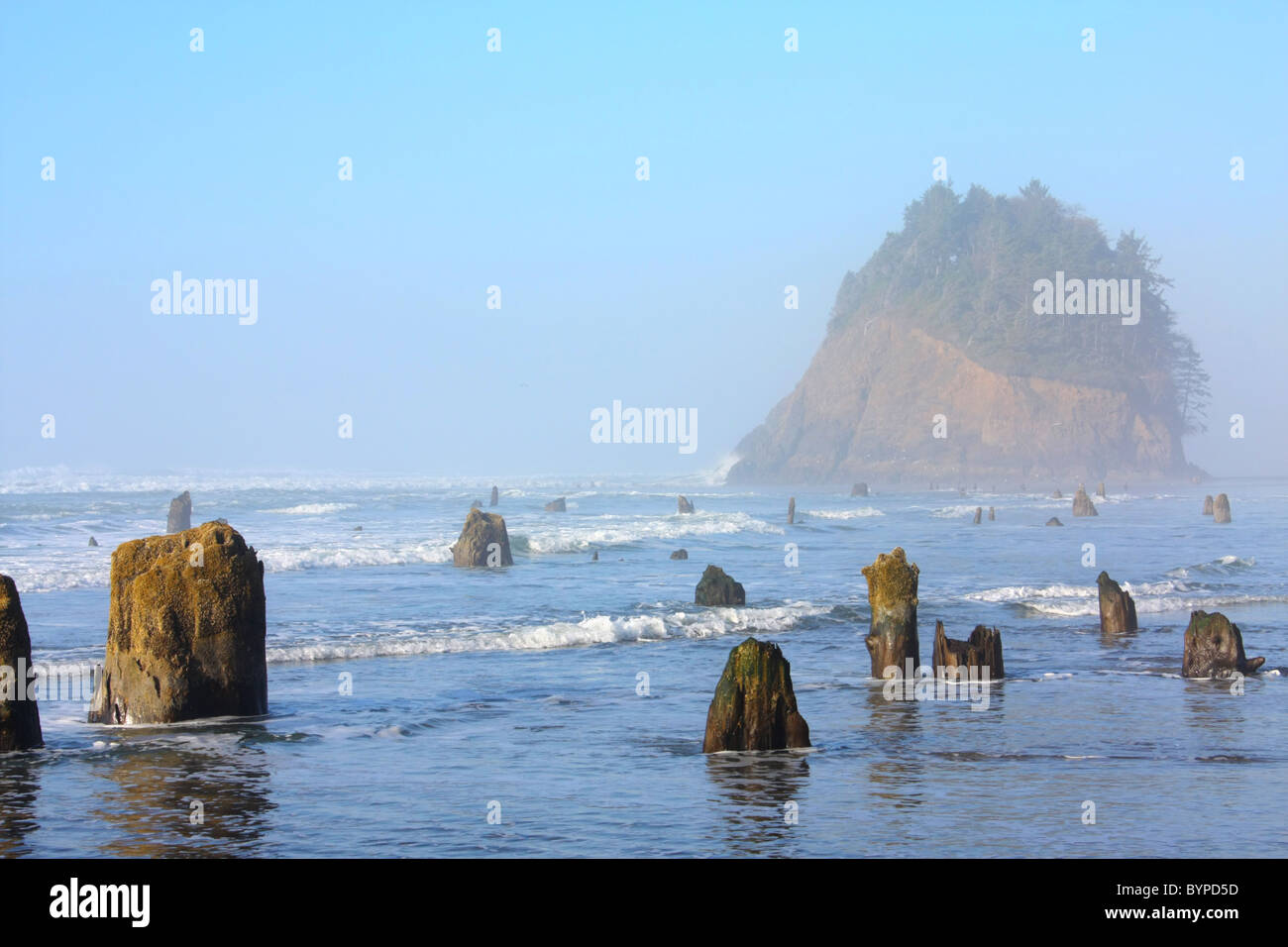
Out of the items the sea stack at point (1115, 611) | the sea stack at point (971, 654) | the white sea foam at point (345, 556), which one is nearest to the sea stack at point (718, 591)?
the sea stack at point (1115, 611)

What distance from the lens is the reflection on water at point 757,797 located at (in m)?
9.48

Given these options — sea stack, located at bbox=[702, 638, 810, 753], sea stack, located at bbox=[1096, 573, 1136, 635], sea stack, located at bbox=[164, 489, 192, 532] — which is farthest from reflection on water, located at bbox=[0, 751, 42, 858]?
sea stack, located at bbox=[164, 489, 192, 532]

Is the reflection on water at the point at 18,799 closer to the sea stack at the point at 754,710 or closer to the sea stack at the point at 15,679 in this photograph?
the sea stack at the point at 15,679

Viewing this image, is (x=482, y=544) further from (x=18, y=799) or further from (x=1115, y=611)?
(x=18, y=799)

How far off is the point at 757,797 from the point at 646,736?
3.38 metres

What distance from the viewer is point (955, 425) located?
14175 centimetres

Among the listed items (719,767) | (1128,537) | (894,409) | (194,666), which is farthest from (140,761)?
(894,409)

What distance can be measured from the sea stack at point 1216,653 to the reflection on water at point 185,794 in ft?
42.4

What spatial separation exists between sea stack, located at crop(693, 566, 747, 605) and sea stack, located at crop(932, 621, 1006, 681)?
1041 centimetres

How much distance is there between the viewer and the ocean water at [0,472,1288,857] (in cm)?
978

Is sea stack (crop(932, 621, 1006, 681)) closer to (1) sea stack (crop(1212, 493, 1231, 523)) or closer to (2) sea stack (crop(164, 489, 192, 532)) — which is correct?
(2) sea stack (crop(164, 489, 192, 532))

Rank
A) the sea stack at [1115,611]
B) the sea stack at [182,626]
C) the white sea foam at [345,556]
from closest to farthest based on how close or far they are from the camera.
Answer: the sea stack at [182,626] → the sea stack at [1115,611] → the white sea foam at [345,556]
